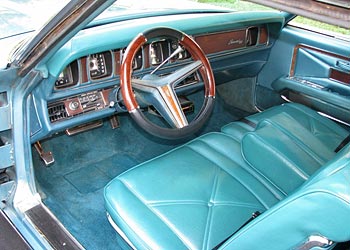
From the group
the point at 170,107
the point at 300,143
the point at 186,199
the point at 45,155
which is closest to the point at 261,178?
the point at 300,143

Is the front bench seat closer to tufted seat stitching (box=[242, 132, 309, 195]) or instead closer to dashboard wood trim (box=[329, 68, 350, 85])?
tufted seat stitching (box=[242, 132, 309, 195])

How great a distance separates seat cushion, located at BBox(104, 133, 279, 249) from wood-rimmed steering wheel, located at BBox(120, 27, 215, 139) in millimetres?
147

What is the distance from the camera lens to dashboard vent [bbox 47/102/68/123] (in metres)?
1.82

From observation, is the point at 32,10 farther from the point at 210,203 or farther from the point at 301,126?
the point at 301,126

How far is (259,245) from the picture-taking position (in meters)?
1.02

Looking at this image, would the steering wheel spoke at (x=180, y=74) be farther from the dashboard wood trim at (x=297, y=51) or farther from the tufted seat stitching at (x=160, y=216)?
the dashboard wood trim at (x=297, y=51)

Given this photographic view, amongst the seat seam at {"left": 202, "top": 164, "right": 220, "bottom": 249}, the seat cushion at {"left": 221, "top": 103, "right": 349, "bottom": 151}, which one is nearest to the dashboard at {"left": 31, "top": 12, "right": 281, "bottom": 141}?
the seat cushion at {"left": 221, "top": 103, "right": 349, "bottom": 151}

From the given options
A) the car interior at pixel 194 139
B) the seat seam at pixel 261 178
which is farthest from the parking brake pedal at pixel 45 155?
the seat seam at pixel 261 178

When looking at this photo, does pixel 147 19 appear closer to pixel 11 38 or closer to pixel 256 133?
pixel 11 38

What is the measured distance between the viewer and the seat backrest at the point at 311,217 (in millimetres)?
847

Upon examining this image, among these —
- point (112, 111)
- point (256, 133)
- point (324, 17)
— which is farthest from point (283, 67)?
point (324, 17)

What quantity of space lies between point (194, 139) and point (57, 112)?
63 centimetres

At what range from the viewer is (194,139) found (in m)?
1.92

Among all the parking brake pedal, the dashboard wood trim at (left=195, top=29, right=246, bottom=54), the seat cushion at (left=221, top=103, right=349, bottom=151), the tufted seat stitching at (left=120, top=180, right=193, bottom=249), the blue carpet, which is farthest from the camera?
the parking brake pedal
